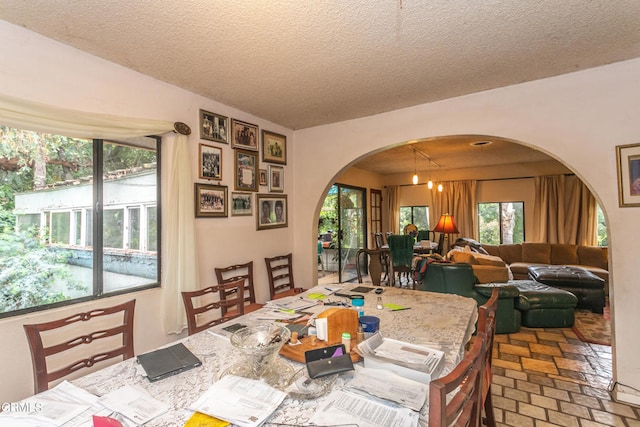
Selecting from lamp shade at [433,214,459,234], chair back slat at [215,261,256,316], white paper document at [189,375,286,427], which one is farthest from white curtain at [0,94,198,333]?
lamp shade at [433,214,459,234]

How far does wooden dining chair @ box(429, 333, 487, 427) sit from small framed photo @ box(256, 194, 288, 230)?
270 centimetres

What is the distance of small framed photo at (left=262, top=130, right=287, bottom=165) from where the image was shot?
349 cm

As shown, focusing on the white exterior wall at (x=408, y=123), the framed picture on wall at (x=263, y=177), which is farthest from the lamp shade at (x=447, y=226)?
the framed picture on wall at (x=263, y=177)

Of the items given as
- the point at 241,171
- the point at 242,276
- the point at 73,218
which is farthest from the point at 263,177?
the point at 73,218

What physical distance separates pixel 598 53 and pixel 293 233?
3.32 meters

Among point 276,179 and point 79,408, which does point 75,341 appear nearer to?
point 79,408

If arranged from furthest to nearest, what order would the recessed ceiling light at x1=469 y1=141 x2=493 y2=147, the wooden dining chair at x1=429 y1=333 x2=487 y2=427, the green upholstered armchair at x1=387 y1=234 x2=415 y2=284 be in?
the green upholstered armchair at x1=387 y1=234 x2=415 y2=284 → the recessed ceiling light at x1=469 y1=141 x2=493 y2=147 → the wooden dining chair at x1=429 y1=333 x2=487 y2=427

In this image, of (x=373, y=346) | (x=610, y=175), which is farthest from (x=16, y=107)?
(x=610, y=175)

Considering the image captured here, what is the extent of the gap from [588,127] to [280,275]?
10.7 feet

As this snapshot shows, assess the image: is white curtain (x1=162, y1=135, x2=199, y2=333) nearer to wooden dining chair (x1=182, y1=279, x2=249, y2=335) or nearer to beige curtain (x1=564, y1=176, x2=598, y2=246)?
wooden dining chair (x1=182, y1=279, x2=249, y2=335)

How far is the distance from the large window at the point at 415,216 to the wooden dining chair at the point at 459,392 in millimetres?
6798

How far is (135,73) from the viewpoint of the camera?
7.48 ft

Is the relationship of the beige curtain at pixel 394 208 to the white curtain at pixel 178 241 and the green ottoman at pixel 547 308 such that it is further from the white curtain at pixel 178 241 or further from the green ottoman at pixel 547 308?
the white curtain at pixel 178 241

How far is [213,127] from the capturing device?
2.87 m
